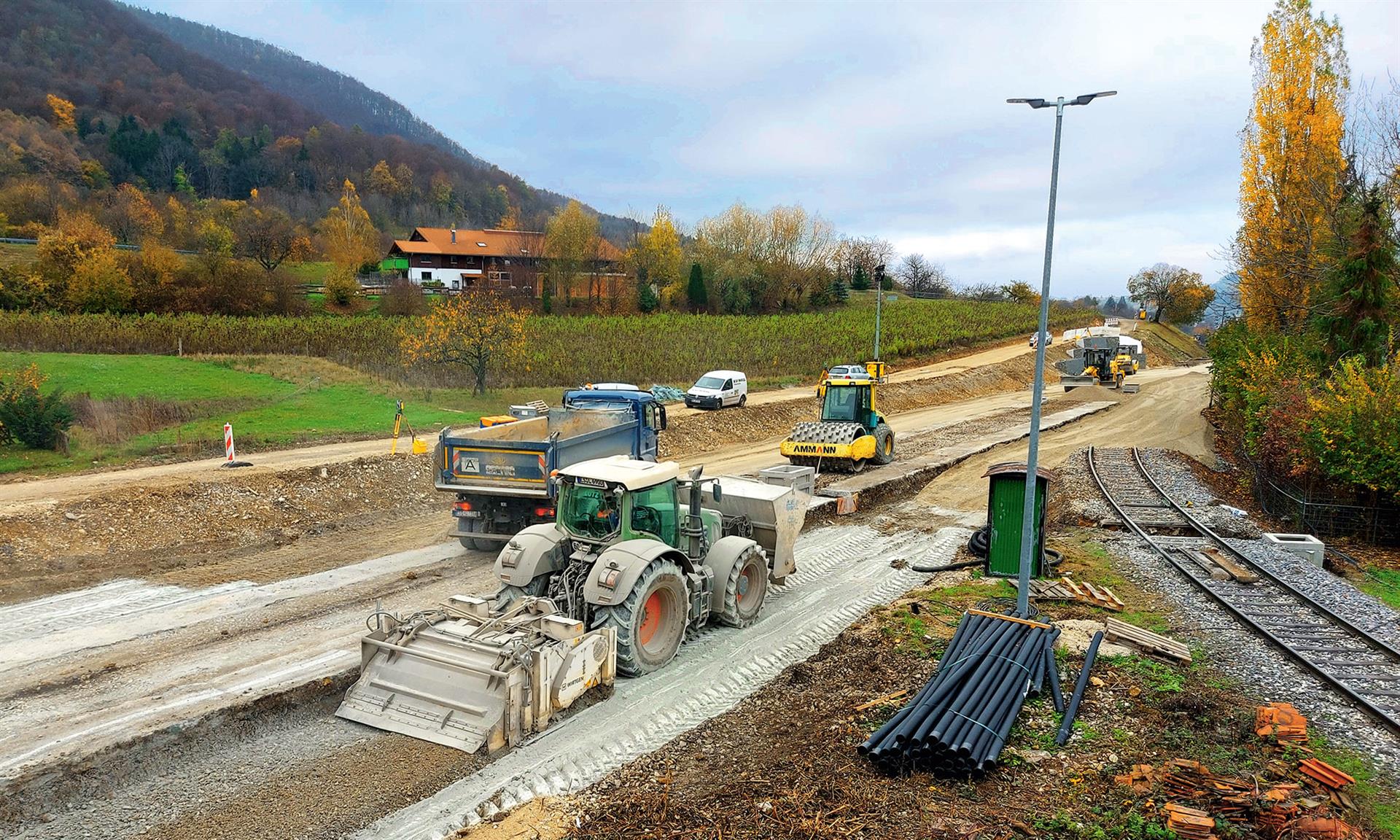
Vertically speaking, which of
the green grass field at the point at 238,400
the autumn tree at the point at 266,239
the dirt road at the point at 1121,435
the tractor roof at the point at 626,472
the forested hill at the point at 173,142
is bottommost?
the dirt road at the point at 1121,435

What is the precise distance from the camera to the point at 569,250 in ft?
208

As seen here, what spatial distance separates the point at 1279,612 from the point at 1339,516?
7909 millimetres

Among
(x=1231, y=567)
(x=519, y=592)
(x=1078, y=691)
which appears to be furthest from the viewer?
(x=1231, y=567)

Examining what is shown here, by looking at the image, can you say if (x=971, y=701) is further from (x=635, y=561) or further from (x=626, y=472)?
(x=626, y=472)

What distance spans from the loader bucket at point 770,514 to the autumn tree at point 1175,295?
8829 centimetres

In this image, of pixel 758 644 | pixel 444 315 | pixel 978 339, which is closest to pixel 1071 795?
pixel 758 644

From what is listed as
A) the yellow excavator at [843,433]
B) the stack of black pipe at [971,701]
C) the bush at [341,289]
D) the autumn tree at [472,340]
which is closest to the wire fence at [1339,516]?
the yellow excavator at [843,433]

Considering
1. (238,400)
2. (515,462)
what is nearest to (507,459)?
(515,462)

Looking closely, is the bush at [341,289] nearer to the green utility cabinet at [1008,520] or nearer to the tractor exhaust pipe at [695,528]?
the tractor exhaust pipe at [695,528]

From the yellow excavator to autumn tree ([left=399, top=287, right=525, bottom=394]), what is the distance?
14.5m

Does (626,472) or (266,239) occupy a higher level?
(266,239)

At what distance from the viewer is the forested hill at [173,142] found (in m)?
83.2

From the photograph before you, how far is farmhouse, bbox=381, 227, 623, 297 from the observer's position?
65.3 m

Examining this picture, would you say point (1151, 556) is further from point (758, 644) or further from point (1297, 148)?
point (1297, 148)
